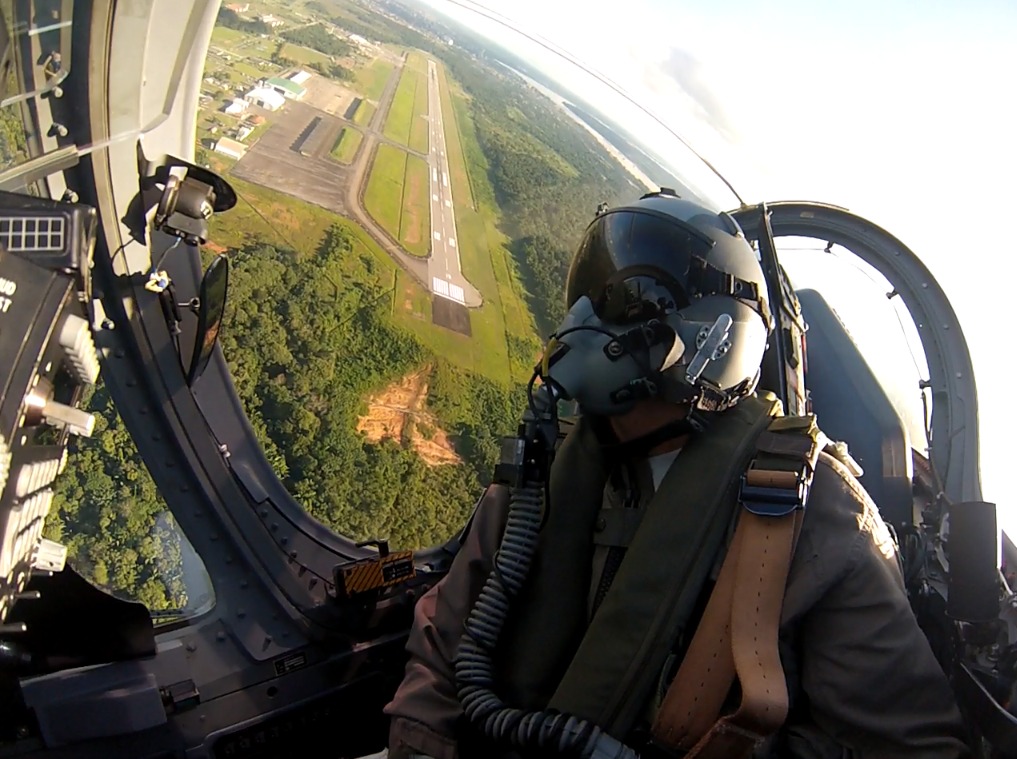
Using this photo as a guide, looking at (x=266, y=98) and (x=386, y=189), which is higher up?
(x=266, y=98)

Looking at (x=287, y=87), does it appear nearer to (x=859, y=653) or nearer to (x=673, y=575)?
(x=673, y=575)

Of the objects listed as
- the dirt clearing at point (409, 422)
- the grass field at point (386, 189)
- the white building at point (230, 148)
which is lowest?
the dirt clearing at point (409, 422)

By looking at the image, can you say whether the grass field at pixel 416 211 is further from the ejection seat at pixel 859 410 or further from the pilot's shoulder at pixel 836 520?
the pilot's shoulder at pixel 836 520

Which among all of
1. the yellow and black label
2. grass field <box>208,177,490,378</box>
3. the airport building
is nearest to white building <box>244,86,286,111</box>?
the airport building

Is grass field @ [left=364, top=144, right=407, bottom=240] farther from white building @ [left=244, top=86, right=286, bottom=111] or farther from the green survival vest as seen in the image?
the green survival vest

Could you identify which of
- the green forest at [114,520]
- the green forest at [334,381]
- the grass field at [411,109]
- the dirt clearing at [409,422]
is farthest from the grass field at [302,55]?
the green forest at [114,520]

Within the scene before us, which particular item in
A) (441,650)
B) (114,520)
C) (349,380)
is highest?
Result: (349,380)

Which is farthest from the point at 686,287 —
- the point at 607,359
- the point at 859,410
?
the point at 859,410
